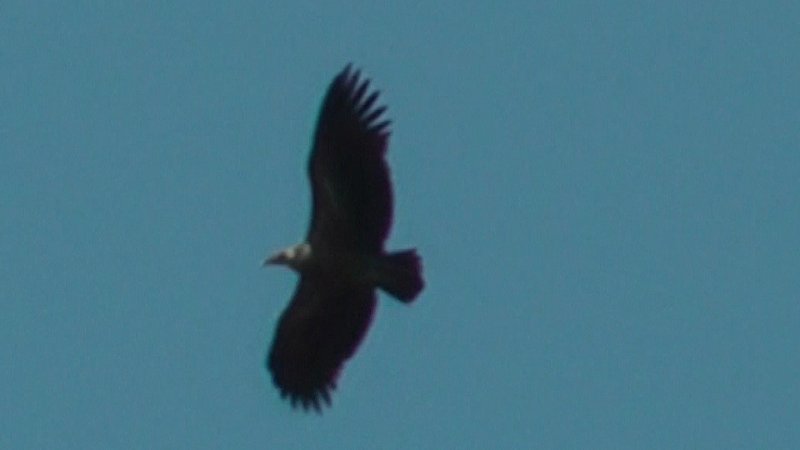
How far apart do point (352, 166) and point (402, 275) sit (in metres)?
1.27

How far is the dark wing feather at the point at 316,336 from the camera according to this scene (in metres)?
38.6

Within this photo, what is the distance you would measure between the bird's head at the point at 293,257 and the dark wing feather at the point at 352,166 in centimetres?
72

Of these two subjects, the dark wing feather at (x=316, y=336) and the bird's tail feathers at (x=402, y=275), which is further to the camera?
the dark wing feather at (x=316, y=336)

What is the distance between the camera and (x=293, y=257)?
38.7 metres

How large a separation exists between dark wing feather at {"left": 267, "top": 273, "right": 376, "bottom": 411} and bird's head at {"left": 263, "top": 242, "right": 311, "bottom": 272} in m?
0.18

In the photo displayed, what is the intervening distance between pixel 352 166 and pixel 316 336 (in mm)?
2425

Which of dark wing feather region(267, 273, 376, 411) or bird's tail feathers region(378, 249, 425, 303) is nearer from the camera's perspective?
bird's tail feathers region(378, 249, 425, 303)

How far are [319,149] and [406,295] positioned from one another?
1784mm

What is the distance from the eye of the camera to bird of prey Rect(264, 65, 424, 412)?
37438 millimetres

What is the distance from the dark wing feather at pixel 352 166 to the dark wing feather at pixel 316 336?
2.87 ft

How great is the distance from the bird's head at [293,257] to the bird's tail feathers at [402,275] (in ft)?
4.27

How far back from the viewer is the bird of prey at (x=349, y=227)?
3744cm

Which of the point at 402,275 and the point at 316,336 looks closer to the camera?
the point at 402,275

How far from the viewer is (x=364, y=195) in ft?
123
